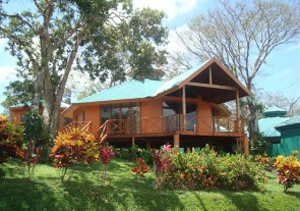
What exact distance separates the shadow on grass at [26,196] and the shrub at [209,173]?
12.4 feet

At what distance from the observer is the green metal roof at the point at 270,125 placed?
83.9ft

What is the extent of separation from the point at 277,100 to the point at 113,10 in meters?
28.7

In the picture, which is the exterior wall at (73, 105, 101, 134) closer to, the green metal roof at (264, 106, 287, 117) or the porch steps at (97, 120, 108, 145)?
the porch steps at (97, 120, 108, 145)

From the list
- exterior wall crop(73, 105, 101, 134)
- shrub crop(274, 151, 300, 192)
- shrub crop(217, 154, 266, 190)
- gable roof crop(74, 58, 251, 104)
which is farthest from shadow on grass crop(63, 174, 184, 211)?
exterior wall crop(73, 105, 101, 134)

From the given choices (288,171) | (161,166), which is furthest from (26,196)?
(288,171)

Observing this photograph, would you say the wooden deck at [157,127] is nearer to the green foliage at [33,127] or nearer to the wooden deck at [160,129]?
the wooden deck at [160,129]

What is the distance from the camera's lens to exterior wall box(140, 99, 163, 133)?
61.1ft

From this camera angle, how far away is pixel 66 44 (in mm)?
19656

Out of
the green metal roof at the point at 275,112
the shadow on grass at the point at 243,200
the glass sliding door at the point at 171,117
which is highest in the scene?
the green metal roof at the point at 275,112

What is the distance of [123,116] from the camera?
1989 cm

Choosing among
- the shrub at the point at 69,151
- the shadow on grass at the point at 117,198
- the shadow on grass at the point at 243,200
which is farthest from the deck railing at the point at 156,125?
the shrub at the point at 69,151

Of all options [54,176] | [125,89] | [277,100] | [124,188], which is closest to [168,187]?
[124,188]

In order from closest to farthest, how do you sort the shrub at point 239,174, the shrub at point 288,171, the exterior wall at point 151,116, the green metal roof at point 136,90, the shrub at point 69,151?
the shrub at point 69,151, the shrub at point 239,174, the shrub at point 288,171, the exterior wall at point 151,116, the green metal roof at point 136,90

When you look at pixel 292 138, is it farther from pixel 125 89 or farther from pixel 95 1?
pixel 95 1
